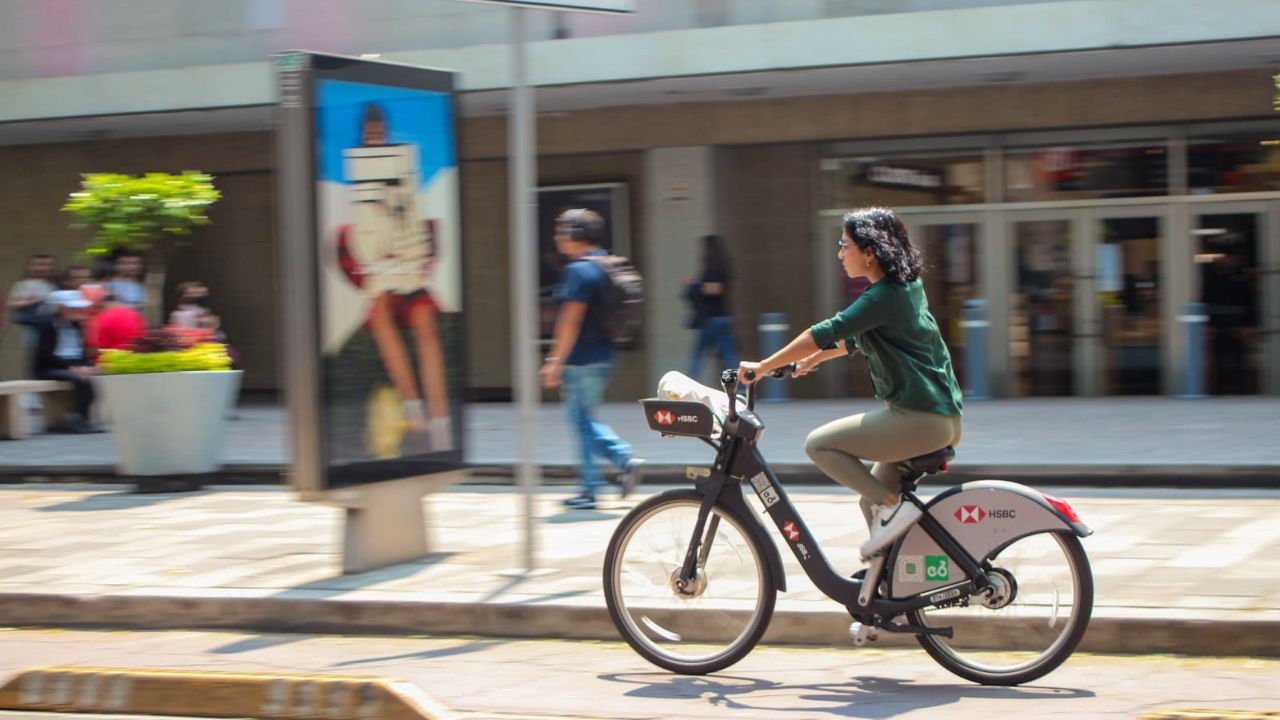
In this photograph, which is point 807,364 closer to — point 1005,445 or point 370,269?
point 370,269

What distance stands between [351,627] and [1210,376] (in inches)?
490

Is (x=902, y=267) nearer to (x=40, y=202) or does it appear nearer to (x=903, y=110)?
(x=903, y=110)

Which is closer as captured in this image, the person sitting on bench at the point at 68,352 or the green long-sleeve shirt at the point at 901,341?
the green long-sleeve shirt at the point at 901,341

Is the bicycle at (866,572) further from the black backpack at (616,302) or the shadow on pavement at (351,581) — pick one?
the black backpack at (616,302)

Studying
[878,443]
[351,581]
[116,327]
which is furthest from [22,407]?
[878,443]

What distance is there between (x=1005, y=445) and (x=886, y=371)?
6.92 m

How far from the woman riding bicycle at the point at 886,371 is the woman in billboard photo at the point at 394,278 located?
2609mm

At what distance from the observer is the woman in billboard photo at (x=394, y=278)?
7062 millimetres

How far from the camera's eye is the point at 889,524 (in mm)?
5105

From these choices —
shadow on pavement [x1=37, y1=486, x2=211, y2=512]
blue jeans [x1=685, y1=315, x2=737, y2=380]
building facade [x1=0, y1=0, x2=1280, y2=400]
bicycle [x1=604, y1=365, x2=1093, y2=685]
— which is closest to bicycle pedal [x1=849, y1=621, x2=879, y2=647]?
bicycle [x1=604, y1=365, x2=1093, y2=685]

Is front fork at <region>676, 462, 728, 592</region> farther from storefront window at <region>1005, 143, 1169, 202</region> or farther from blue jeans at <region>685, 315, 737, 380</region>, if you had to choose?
storefront window at <region>1005, 143, 1169, 202</region>

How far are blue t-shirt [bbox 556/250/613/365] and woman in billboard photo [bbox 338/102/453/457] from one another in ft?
4.75

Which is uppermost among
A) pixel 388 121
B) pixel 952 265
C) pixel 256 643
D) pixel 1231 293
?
pixel 388 121

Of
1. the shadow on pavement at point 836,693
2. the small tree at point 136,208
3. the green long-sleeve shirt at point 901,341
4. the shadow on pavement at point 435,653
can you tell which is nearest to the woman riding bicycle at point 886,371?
the green long-sleeve shirt at point 901,341
